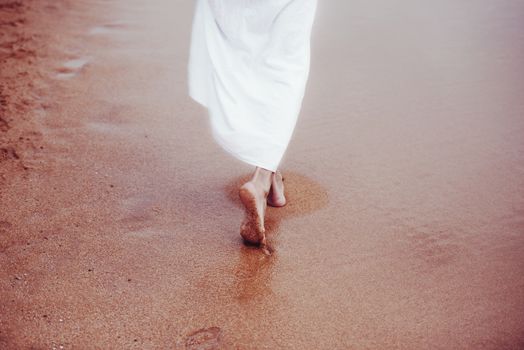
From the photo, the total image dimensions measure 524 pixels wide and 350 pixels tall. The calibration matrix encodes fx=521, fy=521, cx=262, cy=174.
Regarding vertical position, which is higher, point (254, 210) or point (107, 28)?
point (254, 210)

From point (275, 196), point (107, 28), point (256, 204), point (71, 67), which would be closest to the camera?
point (256, 204)

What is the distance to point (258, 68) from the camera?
227 centimetres

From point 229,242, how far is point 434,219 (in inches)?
39.4

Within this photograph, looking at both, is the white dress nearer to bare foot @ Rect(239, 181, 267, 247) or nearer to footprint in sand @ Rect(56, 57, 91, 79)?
bare foot @ Rect(239, 181, 267, 247)

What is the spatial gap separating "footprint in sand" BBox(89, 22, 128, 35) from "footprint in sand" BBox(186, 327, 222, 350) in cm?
330

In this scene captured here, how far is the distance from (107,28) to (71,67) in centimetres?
82

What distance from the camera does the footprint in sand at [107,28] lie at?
442 centimetres

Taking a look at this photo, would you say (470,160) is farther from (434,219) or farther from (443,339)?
(443,339)

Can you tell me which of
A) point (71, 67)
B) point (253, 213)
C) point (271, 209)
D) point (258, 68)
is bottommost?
point (71, 67)

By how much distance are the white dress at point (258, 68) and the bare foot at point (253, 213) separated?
137mm

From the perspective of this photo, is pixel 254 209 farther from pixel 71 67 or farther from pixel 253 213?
pixel 71 67

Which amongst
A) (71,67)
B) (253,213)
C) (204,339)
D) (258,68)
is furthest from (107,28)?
(204,339)

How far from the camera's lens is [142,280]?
207 cm

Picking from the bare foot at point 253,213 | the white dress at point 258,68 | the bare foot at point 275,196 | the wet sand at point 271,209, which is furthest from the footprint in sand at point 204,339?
the bare foot at point 275,196
